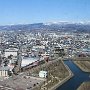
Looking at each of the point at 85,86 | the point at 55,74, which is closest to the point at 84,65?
the point at 55,74

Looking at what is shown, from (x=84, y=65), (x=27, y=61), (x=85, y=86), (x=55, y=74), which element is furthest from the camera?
(x=27, y=61)

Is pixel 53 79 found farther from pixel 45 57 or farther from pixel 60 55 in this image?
pixel 60 55

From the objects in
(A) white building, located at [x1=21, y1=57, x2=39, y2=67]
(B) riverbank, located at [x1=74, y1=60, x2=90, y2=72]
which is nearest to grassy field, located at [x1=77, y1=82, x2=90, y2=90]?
(B) riverbank, located at [x1=74, y1=60, x2=90, y2=72]

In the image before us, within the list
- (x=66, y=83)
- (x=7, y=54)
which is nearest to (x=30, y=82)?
(x=66, y=83)

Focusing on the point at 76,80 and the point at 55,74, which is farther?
the point at 55,74

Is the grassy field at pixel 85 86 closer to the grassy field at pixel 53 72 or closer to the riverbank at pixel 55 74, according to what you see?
the riverbank at pixel 55 74

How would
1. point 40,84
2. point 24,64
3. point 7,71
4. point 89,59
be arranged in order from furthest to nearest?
point 89,59
point 24,64
point 7,71
point 40,84

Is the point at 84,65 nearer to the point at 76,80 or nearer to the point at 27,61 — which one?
the point at 27,61

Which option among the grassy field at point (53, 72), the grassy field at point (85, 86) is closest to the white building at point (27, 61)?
the grassy field at point (53, 72)

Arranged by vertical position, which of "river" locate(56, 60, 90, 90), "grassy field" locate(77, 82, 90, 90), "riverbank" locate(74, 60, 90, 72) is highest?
"grassy field" locate(77, 82, 90, 90)

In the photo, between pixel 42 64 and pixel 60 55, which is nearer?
pixel 42 64

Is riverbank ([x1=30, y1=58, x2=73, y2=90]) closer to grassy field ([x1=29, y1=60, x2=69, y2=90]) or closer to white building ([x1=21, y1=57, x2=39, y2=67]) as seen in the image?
grassy field ([x1=29, y1=60, x2=69, y2=90])
